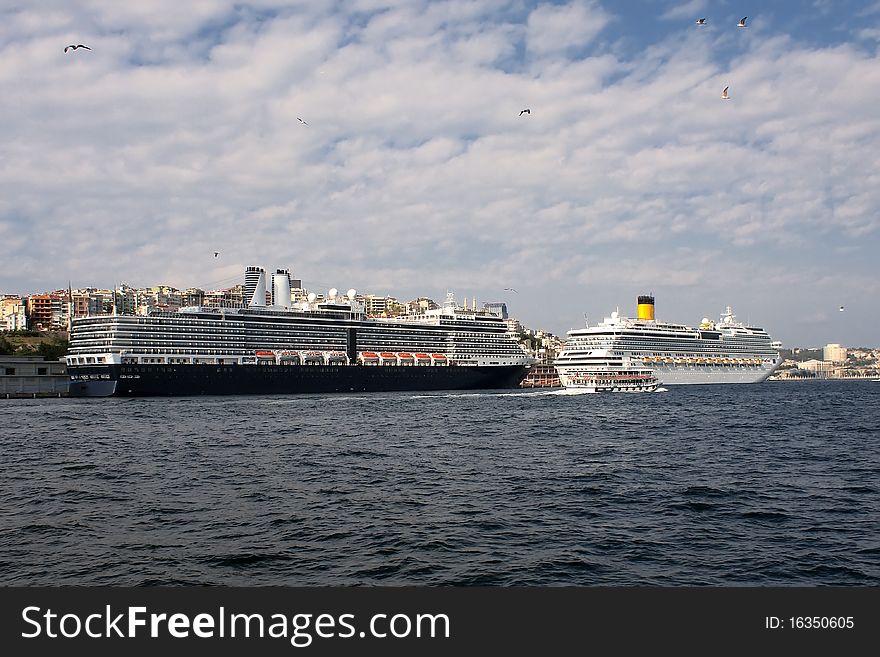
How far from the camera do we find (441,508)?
19562 mm

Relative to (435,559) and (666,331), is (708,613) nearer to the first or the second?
(435,559)

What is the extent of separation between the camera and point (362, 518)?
18.3 m

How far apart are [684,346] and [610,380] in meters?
40.9

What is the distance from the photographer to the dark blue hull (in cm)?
8256

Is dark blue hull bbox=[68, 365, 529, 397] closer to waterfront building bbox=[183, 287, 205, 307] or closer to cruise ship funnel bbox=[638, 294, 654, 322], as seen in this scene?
cruise ship funnel bbox=[638, 294, 654, 322]

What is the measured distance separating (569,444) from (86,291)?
171m

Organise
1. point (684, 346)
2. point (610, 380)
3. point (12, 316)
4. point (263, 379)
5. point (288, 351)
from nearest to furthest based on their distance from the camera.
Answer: point (610, 380), point (263, 379), point (288, 351), point (684, 346), point (12, 316)

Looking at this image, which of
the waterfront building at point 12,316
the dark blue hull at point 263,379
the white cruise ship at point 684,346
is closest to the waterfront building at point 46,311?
the waterfront building at point 12,316

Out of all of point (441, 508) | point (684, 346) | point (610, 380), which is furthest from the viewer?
point (684, 346)

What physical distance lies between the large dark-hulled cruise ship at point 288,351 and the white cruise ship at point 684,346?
1367 cm

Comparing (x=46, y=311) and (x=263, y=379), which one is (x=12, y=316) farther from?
(x=263, y=379)

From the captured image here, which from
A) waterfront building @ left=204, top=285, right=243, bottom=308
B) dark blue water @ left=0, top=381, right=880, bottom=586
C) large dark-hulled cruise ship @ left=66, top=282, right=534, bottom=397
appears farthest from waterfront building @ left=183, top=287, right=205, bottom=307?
dark blue water @ left=0, top=381, right=880, bottom=586

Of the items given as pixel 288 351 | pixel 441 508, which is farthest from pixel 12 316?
pixel 441 508

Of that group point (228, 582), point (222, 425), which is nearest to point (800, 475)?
point (228, 582)
